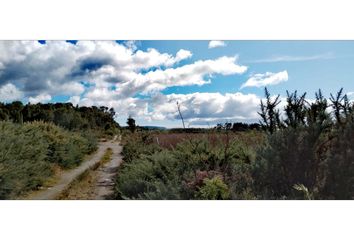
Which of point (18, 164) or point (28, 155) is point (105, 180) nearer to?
point (28, 155)

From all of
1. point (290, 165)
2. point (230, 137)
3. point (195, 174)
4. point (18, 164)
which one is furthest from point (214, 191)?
point (18, 164)

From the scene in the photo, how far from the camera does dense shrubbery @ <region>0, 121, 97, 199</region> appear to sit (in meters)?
8.67

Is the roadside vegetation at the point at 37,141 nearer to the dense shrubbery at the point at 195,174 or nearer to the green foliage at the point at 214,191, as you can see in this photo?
the dense shrubbery at the point at 195,174

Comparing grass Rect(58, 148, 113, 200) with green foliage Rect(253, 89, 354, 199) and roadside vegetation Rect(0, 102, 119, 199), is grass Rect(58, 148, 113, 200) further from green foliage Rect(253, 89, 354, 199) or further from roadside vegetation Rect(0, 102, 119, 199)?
green foliage Rect(253, 89, 354, 199)

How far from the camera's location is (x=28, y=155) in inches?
438

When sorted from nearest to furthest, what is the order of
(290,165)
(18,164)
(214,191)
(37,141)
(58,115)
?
(214,191) → (290,165) → (18,164) → (37,141) → (58,115)

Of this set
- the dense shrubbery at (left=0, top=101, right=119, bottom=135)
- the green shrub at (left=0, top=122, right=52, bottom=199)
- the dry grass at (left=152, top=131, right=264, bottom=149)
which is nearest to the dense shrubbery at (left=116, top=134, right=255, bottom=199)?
the dry grass at (left=152, top=131, right=264, bottom=149)

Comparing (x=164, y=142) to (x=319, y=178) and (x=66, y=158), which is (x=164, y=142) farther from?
(x=319, y=178)

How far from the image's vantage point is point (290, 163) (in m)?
6.30

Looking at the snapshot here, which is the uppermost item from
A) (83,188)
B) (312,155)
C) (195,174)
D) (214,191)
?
(312,155)

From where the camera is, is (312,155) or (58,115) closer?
(312,155)

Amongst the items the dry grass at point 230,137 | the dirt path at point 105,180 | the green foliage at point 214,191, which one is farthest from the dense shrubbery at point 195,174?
the dirt path at point 105,180

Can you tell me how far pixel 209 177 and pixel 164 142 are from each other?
6.57m
